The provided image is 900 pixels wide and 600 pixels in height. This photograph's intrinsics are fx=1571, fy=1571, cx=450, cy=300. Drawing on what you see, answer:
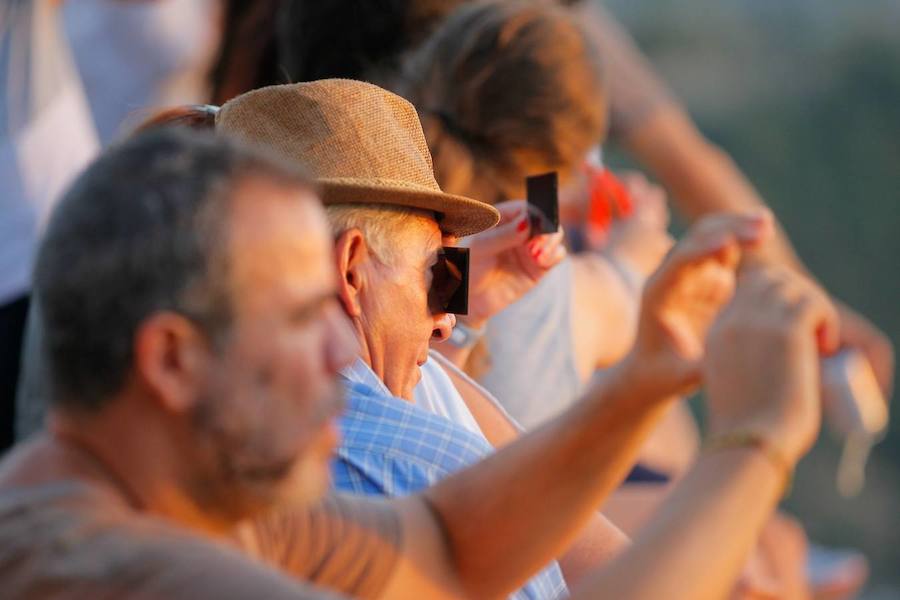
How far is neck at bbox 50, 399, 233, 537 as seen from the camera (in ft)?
4.60

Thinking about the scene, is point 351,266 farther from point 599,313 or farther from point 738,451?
point 599,313

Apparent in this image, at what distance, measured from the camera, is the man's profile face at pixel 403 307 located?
7.68ft

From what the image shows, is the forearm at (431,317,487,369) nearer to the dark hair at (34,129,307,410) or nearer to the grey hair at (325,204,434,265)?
the grey hair at (325,204,434,265)

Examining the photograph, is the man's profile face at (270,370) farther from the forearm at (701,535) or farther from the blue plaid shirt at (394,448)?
the blue plaid shirt at (394,448)


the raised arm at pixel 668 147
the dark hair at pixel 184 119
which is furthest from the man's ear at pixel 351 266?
the raised arm at pixel 668 147

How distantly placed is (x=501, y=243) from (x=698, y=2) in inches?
451

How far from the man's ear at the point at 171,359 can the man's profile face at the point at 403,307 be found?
960mm

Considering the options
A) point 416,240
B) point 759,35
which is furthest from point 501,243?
point 759,35

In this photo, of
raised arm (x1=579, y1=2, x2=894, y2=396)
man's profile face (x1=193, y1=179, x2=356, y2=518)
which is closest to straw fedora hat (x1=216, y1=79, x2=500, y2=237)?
man's profile face (x1=193, y1=179, x2=356, y2=518)

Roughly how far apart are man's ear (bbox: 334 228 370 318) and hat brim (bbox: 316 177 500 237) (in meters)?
0.06

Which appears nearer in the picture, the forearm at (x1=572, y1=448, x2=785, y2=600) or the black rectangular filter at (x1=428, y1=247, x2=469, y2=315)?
the forearm at (x1=572, y1=448, x2=785, y2=600)

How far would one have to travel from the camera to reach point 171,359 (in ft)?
4.51

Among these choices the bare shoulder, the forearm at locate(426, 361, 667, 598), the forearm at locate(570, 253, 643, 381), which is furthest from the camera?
the forearm at locate(570, 253, 643, 381)

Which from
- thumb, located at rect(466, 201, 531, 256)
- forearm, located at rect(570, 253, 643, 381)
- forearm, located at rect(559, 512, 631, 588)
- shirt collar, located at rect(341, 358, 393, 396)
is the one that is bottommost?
forearm, located at rect(570, 253, 643, 381)
